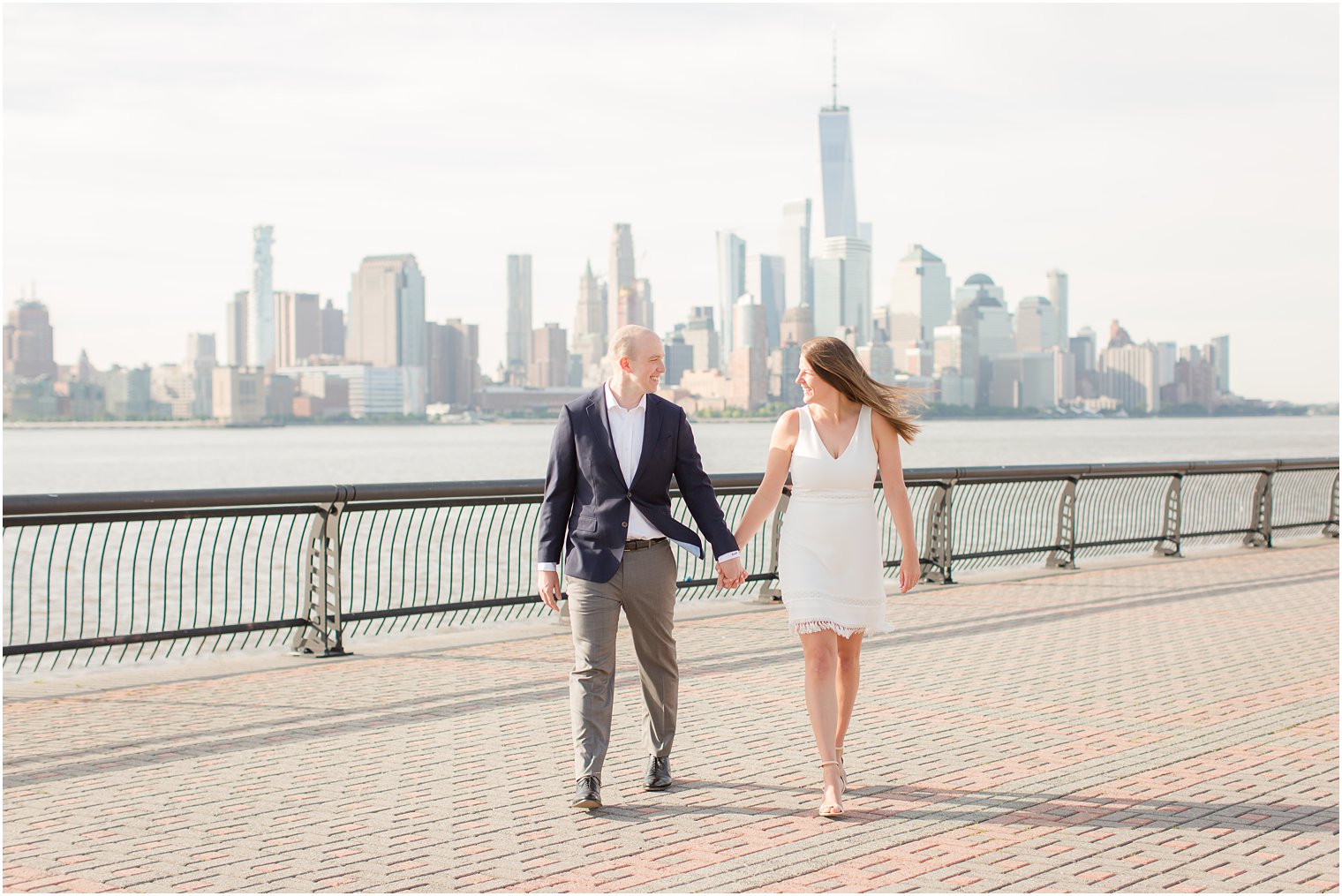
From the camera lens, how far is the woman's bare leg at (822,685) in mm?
5684

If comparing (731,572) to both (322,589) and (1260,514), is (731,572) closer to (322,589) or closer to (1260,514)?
(322,589)

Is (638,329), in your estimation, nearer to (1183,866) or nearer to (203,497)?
(1183,866)

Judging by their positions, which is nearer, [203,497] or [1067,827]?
[1067,827]

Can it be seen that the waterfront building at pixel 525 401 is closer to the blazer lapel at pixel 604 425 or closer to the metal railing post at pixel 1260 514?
the metal railing post at pixel 1260 514

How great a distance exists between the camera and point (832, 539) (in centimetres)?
570

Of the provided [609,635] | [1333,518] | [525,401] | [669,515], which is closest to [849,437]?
[669,515]

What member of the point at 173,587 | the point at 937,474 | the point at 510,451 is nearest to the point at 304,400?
the point at 510,451

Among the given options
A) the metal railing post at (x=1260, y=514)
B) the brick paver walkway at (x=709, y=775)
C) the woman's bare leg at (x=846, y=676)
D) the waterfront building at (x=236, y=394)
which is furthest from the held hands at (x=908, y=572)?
the waterfront building at (x=236, y=394)

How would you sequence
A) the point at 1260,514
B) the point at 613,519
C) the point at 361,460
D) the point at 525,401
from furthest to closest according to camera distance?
the point at 525,401 < the point at 361,460 < the point at 1260,514 < the point at 613,519

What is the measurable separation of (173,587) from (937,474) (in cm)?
1661

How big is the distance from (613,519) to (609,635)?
0.45 m

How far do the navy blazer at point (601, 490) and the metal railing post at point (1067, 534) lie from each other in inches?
401

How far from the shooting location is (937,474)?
1334cm

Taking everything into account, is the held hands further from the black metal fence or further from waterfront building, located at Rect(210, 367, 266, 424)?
waterfront building, located at Rect(210, 367, 266, 424)
